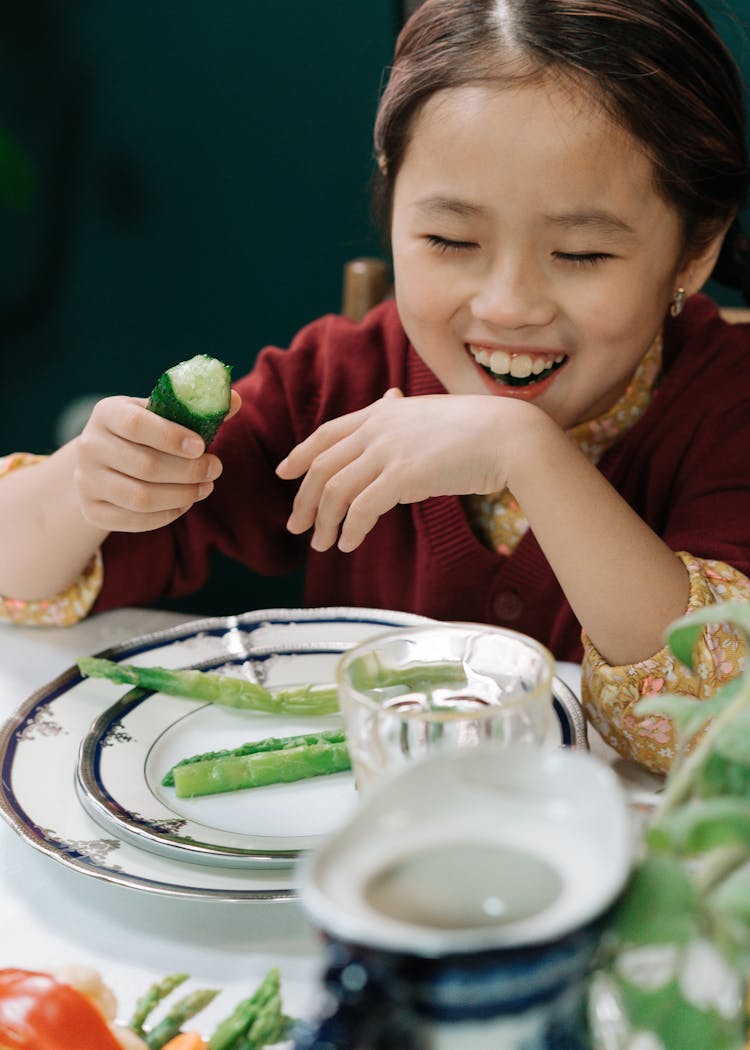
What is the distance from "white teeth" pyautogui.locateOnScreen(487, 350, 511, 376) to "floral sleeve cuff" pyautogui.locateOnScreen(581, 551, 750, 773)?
275 mm

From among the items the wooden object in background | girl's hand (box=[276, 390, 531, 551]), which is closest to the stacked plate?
girl's hand (box=[276, 390, 531, 551])

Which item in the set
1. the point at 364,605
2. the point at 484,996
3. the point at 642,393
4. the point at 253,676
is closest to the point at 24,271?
the point at 364,605

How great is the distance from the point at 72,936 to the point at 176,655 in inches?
13.1

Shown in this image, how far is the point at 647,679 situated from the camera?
84cm

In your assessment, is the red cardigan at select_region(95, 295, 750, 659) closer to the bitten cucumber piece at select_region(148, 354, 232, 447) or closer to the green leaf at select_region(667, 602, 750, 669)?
the bitten cucumber piece at select_region(148, 354, 232, 447)

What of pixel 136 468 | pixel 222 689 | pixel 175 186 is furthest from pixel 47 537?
pixel 175 186

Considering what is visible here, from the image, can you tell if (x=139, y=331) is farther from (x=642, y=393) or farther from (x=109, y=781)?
(x=109, y=781)

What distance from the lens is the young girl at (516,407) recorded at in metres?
0.88

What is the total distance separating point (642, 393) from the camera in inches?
48.3

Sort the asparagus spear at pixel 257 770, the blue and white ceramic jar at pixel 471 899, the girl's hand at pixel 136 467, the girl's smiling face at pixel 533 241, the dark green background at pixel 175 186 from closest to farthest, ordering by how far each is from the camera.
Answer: the blue and white ceramic jar at pixel 471 899 < the asparagus spear at pixel 257 770 < the girl's hand at pixel 136 467 < the girl's smiling face at pixel 533 241 < the dark green background at pixel 175 186

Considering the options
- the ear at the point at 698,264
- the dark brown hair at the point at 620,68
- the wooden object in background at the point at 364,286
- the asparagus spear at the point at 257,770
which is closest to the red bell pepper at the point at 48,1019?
the asparagus spear at the point at 257,770

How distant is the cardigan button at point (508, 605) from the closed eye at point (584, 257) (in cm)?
32

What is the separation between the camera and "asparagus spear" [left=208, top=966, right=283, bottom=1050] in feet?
1.47

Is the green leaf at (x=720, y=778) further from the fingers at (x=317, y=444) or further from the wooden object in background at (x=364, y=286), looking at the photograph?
the wooden object in background at (x=364, y=286)
